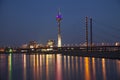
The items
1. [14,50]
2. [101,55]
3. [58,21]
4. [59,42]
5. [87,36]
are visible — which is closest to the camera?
[101,55]

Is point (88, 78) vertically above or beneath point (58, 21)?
beneath

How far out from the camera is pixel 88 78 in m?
18.5

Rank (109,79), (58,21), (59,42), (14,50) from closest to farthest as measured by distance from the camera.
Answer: (109,79) → (14,50) → (59,42) → (58,21)

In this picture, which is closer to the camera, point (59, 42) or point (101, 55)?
point (101, 55)

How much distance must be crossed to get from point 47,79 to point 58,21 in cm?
16853

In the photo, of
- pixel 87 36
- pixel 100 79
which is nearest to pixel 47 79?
pixel 100 79

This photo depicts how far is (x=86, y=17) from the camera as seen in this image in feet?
234

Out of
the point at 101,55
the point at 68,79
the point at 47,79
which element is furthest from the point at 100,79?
the point at 101,55

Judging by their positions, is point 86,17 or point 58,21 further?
point 58,21

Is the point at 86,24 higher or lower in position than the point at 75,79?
higher

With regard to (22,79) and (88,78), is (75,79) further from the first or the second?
(22,79)

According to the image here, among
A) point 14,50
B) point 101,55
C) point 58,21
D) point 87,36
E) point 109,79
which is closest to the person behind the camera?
point 109,79

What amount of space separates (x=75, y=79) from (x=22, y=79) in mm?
3330

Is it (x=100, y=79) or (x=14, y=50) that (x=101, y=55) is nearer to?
(x=100, y=79)
